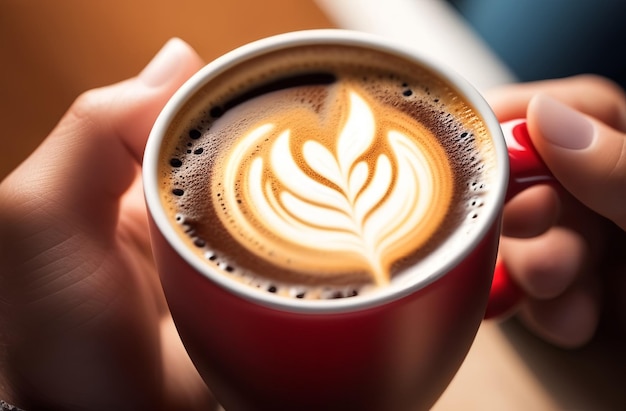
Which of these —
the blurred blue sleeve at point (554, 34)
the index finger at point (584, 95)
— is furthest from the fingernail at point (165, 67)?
the blurred blue sleeve at point (554, 34)

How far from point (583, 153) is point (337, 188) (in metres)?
0.22

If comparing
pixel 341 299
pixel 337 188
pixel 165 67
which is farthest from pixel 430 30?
pixel 341 299

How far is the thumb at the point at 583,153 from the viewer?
570 millimetres

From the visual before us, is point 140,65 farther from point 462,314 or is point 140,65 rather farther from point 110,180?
point 462,314

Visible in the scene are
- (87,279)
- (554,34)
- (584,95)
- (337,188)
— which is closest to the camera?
(337,188)

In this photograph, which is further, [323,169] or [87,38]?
[87,38]

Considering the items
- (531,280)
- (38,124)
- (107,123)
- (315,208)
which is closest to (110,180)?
(107,123)

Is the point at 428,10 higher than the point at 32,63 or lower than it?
lower

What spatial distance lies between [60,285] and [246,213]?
24 centimetres

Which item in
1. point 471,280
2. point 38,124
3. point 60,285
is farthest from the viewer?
point 38,124

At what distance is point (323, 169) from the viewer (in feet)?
1.71

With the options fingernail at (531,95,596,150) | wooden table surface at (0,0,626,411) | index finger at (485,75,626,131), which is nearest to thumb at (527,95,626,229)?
fingernail at (531,95,596,150)

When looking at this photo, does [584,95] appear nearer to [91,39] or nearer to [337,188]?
[337,188]

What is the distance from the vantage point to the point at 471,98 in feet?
1.68
